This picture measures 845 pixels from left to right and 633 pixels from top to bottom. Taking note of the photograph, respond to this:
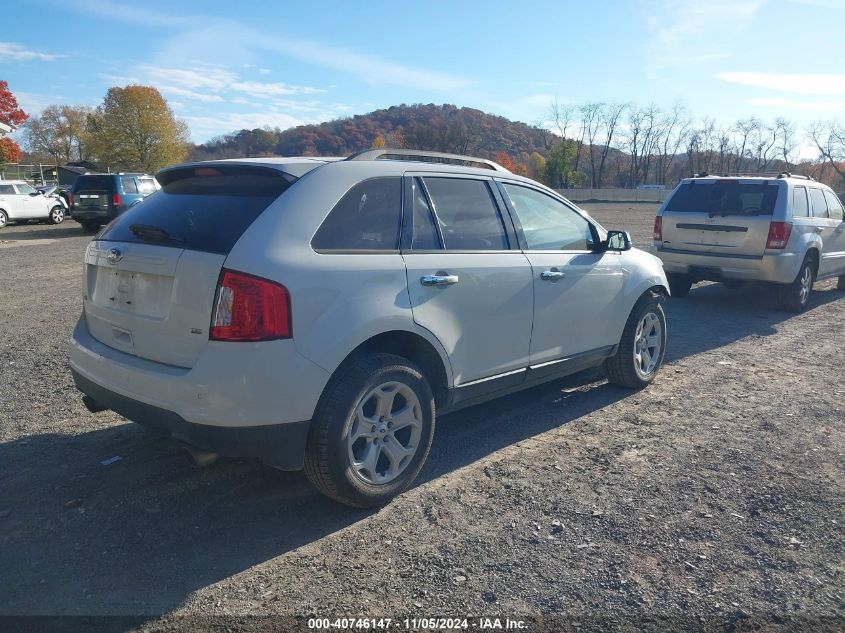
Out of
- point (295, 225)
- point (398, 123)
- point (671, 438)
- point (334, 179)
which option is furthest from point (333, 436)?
point (398, 123)

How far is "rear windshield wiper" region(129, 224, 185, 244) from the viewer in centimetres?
344

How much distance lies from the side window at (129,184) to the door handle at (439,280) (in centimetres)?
2104

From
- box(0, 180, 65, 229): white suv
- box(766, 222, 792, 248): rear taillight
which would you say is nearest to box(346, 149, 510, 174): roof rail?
box(766, 222, 792, 248): rear taillight

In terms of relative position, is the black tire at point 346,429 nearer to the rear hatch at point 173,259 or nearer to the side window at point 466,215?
the rear hatch at point 173,259

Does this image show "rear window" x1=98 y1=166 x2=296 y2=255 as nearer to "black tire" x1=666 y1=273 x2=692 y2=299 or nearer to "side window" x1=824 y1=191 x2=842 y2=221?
"black tire" x1=666 y1=273 x2=692 y2=299

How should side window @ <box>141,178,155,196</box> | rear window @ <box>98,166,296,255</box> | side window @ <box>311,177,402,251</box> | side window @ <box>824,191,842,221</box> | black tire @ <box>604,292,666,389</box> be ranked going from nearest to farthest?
rear window @ <box>98,166,296,255</box> < side window @ <box>311,177,402,251</box> < black tire @ <box>604,292,666,389</box> < side window @ <box>824,191,842,221</box> < side window @ <box>141,178,155,196</box>

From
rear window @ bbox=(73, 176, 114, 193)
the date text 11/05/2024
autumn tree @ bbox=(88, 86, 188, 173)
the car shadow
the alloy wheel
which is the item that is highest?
autumn tree @ bbox=(88, 86, 188, 173)

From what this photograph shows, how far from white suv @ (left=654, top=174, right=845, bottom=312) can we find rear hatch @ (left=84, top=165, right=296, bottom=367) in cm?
774

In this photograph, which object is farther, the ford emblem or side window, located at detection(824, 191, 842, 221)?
side window, located at detection(824, 191, 842, 221)

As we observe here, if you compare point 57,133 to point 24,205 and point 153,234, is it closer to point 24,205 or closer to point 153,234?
point 24,205

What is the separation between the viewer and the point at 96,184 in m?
21.9

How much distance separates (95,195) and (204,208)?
20975 mm

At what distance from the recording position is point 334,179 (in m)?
3.60

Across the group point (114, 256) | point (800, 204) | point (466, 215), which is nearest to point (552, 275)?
point (466, 215)
